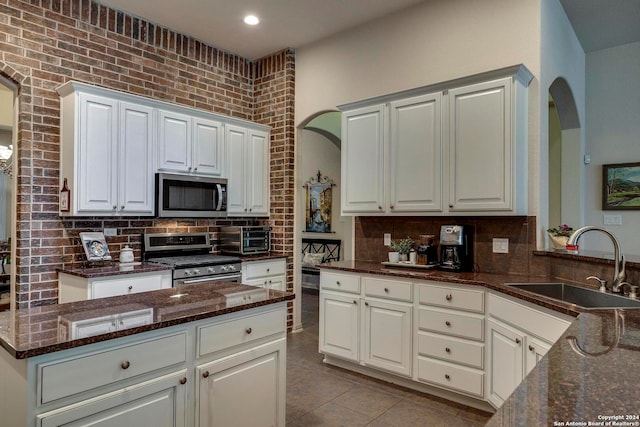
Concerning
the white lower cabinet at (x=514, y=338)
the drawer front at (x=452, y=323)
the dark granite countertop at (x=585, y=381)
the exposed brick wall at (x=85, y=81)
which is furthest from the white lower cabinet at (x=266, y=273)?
the dark granite countertop at (x=585, y=381)

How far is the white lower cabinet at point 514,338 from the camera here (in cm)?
218

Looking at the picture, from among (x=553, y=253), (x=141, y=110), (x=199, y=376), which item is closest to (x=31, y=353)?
(x=199, y=376)

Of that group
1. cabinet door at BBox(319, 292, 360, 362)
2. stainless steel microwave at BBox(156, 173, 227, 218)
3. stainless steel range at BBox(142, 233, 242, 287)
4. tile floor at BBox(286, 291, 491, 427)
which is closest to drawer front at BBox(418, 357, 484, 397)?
tile floor at BBox(286, 291, 491, 427)

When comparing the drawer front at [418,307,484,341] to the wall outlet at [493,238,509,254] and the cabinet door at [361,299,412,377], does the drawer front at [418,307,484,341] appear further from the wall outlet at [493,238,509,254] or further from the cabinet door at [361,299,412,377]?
the wall outlet at [493,238,509,254]

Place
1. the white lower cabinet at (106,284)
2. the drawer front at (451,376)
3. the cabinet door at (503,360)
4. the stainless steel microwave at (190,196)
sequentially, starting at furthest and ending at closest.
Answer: the stainless steel microwave at (190,196), the white lower cabinet at (106,284), the drawer front at (451,376), the cabinet door at (503,360)

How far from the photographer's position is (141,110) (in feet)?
12.1

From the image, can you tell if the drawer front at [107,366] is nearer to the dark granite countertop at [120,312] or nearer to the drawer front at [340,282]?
the dark granite countertop at [120,312]

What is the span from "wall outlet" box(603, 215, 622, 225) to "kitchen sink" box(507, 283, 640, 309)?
249 cm

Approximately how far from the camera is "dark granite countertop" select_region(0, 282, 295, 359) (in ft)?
4.47

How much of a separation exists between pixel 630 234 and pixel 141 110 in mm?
5248

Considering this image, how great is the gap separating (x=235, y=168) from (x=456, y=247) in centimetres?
253

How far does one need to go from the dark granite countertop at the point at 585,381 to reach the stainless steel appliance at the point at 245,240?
332 centimetres

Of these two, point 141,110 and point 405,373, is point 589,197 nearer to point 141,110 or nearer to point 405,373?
point 405,373

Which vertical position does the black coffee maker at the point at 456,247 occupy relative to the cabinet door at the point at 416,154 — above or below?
below
